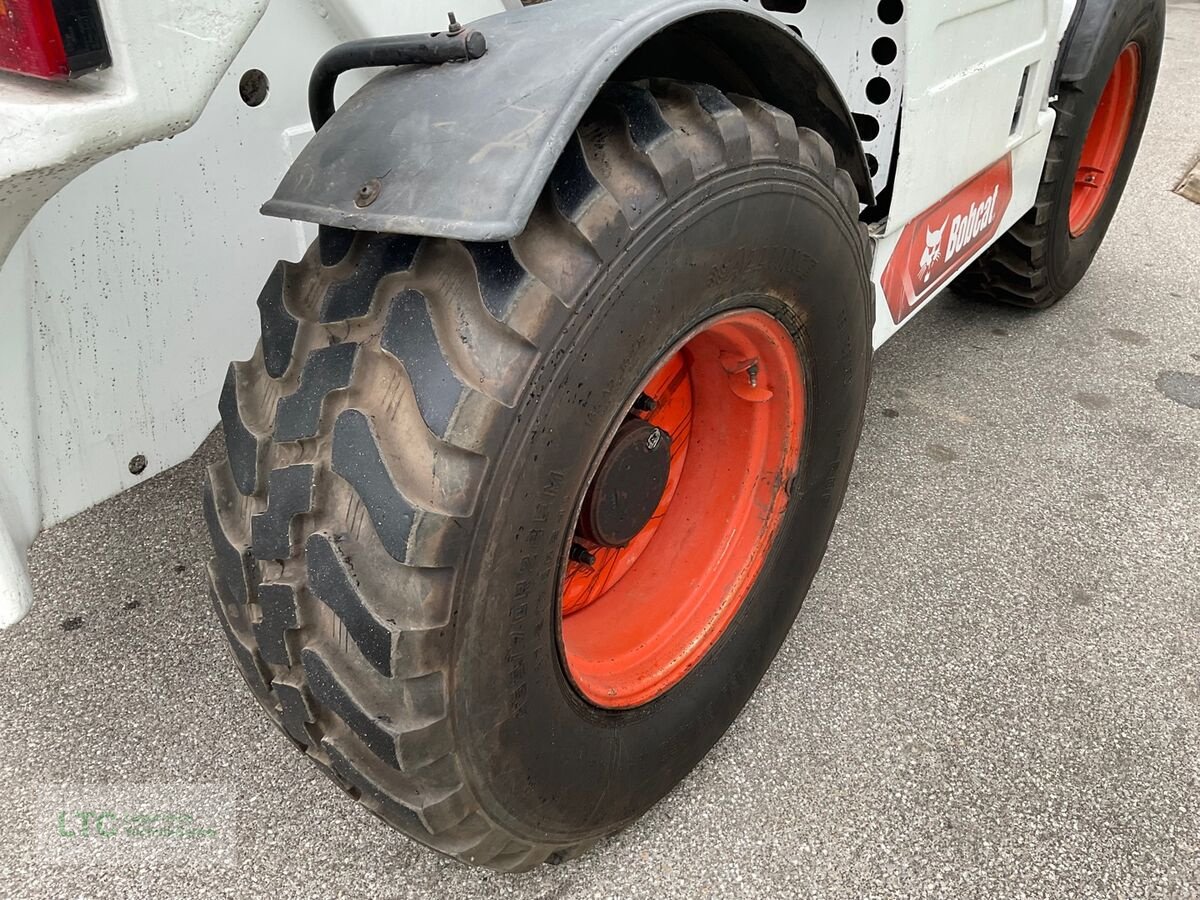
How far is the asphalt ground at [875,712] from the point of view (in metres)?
1.54

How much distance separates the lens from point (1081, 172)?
11.2 ft

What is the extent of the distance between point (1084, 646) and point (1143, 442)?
1010mm

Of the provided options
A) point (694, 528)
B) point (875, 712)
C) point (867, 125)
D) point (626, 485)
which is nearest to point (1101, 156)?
point (867, 125)

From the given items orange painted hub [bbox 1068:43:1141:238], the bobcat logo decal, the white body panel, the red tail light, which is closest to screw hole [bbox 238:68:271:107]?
the white body panel

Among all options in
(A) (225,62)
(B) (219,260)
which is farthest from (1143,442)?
(A) (225,62)

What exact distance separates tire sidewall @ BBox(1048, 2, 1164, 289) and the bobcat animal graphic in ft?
3.02

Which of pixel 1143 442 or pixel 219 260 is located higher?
pixel 219 260

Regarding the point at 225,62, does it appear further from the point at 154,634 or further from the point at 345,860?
the point at 154,634

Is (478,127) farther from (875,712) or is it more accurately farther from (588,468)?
(875,712)

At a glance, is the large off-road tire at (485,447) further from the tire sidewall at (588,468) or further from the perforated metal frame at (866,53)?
the perforated metal frame at (866,53)

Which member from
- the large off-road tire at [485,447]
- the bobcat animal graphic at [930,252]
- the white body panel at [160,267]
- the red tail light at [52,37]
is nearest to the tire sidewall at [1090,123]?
the bobcat animal graphic at [930,252]

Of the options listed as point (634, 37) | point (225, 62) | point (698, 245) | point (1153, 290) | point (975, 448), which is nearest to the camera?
point (225, 62)

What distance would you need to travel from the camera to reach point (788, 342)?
1461mm

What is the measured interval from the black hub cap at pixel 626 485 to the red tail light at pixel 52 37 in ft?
2.57
